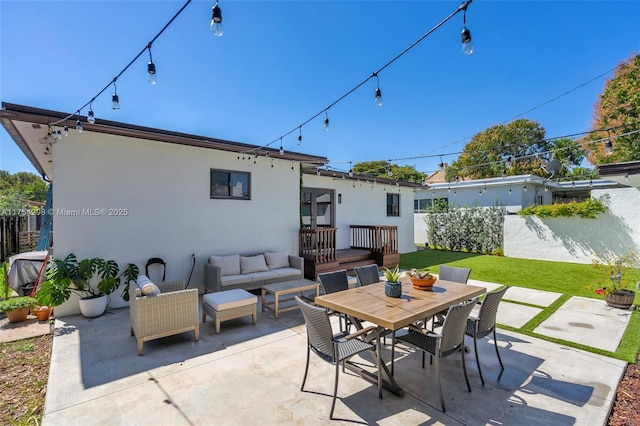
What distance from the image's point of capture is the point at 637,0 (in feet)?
20.7

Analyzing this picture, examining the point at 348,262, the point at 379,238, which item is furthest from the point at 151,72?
the point at 379,238

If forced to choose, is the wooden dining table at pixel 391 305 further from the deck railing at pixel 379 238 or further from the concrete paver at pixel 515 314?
the deck railing at pixel 379 238

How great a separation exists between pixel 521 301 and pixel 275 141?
19.9ft

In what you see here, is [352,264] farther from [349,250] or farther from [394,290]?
[394,290]

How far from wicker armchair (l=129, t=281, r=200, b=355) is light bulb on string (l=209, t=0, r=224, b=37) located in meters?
3.19

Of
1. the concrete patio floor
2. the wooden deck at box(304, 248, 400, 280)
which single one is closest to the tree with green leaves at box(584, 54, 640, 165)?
the wooden deck at box(304, 248, 400, 280)

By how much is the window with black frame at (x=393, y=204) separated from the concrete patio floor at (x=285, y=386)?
27.6 ft

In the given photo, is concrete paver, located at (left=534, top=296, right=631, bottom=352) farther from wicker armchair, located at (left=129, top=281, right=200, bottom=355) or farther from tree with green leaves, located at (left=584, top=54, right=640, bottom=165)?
tree with green leaves, located at (left=584, top=54, right=640, bottom=165)

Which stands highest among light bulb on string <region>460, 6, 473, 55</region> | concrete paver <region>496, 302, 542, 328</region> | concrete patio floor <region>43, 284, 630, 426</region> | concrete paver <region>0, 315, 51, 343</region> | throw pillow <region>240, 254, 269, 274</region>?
light bulb on string <region>460, 6, 473, 55</region>

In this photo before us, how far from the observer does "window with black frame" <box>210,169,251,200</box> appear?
6.92 m

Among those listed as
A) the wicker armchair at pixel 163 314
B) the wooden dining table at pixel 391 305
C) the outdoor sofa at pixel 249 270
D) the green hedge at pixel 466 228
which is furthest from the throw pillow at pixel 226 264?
the green hedge at pixel 466 228

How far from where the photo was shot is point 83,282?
496 cm

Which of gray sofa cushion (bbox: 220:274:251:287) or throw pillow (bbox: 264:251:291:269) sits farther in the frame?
throw pillow (bbox: 264:251:291:269)

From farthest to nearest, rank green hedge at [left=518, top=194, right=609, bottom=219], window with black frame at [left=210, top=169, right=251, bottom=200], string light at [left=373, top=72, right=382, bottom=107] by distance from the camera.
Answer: green hedge at [left=518, top=194, right=609, bottom=219]
window with black frame at [left=210, top=169, right=251, bottom=200]
string light at [left=373, top=72, right=382, bottom=107]
